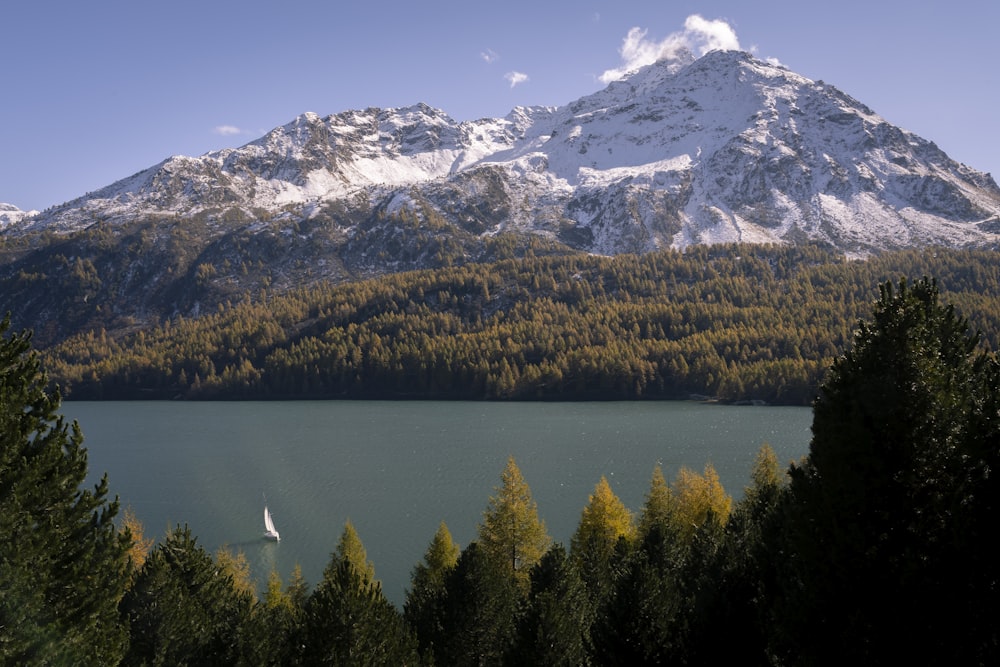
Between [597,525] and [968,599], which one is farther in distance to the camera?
[597,525]

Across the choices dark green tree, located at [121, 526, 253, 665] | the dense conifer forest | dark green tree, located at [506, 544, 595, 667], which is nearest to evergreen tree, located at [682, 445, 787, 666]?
the dense conifer forest

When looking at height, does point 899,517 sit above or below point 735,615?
above

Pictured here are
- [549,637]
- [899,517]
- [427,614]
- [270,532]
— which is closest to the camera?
[899,517]

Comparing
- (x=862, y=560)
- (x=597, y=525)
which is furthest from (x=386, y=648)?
(x=597, y=525)

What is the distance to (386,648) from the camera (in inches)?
943

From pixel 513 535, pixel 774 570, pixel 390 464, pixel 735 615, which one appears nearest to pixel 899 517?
pixel 774 570

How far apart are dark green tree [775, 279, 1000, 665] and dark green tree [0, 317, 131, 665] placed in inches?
615

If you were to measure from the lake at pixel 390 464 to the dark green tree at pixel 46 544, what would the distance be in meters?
34.0

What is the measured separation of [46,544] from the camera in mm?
17297

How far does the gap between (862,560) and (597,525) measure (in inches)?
1289

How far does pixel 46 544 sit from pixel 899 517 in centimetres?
1826

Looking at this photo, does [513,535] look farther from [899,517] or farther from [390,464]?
[390,464]

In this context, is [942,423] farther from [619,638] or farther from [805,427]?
[805,427]

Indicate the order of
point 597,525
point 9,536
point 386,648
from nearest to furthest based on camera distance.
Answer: point 9,536
point 386,648
point 597,525
